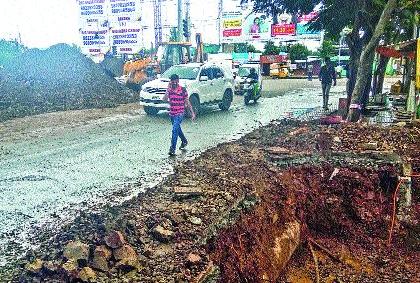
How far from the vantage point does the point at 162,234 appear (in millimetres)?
4828

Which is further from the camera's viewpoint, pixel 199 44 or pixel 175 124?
pixel 199 44

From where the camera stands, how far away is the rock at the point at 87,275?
3.87 meters

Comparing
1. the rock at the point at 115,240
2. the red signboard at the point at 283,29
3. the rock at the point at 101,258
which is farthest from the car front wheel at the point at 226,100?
the red signboard at the point at 283,29

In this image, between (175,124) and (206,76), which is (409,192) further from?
(206,76)

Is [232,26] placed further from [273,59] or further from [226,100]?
[226,100]

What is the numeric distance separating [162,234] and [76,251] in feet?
3.12

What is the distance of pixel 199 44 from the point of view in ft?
88.3

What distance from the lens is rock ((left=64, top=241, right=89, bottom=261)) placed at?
13.7 feet

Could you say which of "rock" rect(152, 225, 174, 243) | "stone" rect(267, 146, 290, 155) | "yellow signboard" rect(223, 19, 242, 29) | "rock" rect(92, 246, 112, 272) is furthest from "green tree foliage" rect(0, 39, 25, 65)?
"yellow signboard" rect(223, 19, 242, 29)

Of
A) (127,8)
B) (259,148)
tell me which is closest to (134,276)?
(259,148)

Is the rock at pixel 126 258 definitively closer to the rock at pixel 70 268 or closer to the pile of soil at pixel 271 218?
the pile of soil at pixel 271 218

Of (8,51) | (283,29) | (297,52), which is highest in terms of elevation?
(283,29)

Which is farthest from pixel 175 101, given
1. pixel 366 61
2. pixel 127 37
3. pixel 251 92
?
pixel 127 37

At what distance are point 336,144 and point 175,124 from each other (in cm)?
355
